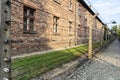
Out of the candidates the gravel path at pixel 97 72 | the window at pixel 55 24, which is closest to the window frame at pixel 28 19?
the gravel path at pixel 97 72

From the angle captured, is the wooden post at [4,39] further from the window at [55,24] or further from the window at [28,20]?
the window at [55,24]

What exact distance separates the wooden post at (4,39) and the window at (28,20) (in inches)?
411

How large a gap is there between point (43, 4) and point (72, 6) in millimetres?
9844

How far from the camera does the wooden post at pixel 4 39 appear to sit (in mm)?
1431

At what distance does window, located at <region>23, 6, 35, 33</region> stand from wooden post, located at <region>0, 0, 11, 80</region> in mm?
10434

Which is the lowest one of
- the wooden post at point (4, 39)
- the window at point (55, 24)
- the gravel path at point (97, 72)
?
the gravel path at point (97, 72)

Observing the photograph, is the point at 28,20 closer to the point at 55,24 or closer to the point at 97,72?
the point at 55,24

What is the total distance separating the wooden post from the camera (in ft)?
4.69

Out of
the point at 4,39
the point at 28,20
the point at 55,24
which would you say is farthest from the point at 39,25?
the point at 4,39

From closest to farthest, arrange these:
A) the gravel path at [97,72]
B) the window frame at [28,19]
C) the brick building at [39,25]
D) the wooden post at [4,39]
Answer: the wooden post at [4,39]
the gravel path at [97,72]
the brick building at [39,25]
the window frame at [28,19]

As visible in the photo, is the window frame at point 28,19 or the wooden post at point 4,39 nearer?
the wooden post at point 4,39

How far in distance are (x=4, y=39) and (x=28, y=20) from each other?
1109 centimetres

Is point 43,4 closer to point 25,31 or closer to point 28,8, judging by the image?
point 28,8

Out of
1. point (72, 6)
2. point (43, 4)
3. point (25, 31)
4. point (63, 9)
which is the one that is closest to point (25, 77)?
point (25, 31)
